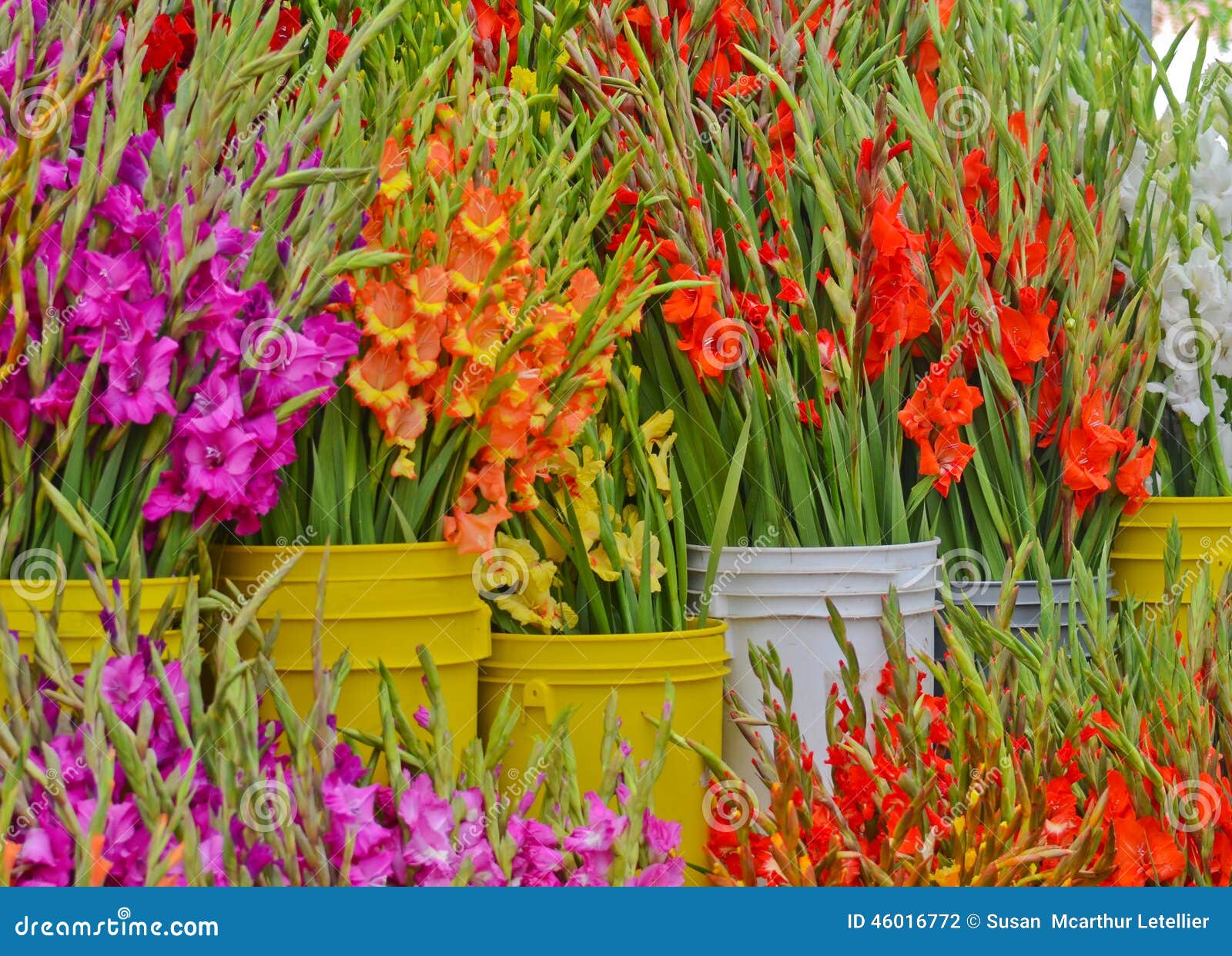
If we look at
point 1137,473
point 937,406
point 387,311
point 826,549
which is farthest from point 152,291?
point 1137,473

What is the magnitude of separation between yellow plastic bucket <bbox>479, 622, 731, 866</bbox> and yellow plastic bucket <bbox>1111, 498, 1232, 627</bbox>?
2.61ft

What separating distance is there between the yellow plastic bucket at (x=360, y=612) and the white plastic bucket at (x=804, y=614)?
44 centimetres

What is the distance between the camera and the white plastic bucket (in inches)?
64.6

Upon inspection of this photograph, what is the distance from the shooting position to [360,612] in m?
1.31

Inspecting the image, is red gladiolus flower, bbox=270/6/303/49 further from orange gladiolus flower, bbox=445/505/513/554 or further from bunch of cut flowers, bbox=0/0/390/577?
orange gladiolus flower, bbox=445/505/513/554

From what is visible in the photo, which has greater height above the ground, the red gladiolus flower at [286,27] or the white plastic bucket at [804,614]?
the red gladiolus flower at [286,27]

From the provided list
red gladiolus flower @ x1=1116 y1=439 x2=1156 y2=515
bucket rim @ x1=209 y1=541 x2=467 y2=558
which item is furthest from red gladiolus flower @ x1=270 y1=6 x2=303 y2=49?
red gladiolus flower @ x1=1116 y1=439 x2=1156 y2=515

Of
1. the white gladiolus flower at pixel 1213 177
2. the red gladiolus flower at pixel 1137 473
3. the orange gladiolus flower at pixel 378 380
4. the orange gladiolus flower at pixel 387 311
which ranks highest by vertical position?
the white gladiolus flower at pixel 1213 177

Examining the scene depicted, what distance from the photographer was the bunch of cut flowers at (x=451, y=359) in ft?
4.32

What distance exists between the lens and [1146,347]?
192 cm

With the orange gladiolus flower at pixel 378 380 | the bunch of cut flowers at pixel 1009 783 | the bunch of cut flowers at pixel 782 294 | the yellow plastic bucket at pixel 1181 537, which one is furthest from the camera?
the yellow plastic bucket at pixel 1181 537

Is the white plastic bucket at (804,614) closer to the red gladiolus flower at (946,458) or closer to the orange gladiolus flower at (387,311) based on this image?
the red gladiolus flower at (946,458)

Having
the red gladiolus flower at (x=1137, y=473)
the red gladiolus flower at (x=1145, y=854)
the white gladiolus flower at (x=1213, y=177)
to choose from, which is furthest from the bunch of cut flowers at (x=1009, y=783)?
the white gladiolus flower at (x=1213, y=177)

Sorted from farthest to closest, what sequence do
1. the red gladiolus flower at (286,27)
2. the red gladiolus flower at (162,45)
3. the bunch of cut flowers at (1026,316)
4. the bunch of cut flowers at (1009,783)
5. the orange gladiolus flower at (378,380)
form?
the bunch of cut flowers at (1026,316) < the red gladiolus flower at (286,27) < the red gladiolus flower at (162,45) < the orange gladiolus flower at (378,380) < the bunch of cut flowers at (1009,783)
